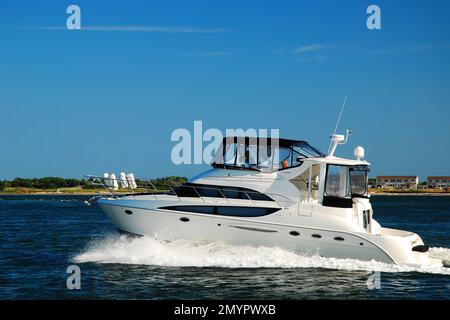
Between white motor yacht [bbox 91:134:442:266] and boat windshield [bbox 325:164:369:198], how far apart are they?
1.2 inches

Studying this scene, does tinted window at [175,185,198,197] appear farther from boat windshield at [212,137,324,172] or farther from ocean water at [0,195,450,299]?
ocean water at [0,195,450,299]

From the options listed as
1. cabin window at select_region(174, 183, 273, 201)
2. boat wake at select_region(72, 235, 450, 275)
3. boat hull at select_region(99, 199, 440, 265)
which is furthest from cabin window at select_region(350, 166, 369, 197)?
cabin window at select_region(174, 183, 273, 201)

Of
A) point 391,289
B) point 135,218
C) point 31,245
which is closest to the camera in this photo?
point 391,289

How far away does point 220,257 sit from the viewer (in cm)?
1948

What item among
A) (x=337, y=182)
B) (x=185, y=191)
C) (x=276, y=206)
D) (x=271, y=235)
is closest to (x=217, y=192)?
(x=185, y=191)

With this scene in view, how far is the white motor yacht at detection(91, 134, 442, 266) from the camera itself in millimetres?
18984

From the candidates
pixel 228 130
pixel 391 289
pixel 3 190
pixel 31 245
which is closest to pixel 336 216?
pixel 391 289

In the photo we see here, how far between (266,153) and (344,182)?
258 centimetres

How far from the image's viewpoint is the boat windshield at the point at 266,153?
20.3m

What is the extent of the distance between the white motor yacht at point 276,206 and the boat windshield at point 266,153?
0.03m

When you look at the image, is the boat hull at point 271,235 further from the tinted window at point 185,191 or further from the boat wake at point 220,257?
the tinted window at point 185,191

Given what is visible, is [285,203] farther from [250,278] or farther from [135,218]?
[135,218]
